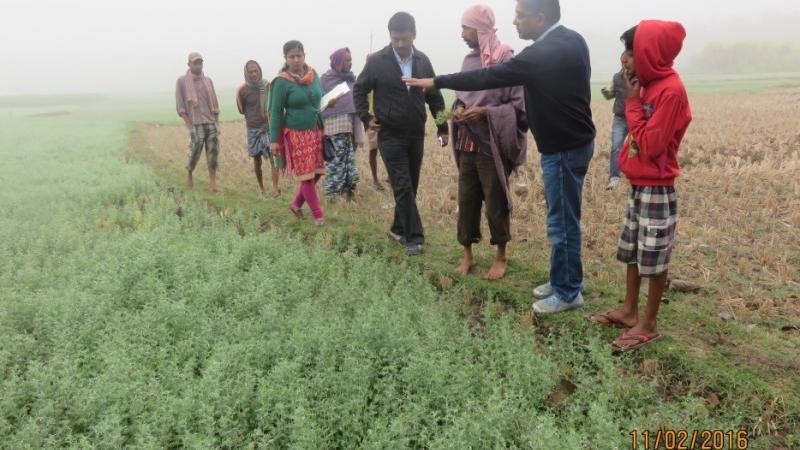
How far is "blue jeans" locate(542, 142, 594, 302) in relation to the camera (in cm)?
390

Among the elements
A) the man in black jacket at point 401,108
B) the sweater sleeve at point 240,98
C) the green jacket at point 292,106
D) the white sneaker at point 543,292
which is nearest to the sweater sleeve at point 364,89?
the man in black jacket at point 401,108

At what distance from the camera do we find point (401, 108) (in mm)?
5355

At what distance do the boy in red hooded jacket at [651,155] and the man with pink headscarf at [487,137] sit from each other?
1.14 meters

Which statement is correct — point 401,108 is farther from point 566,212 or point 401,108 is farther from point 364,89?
point 566,212

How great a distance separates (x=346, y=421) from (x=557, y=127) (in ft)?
8.05

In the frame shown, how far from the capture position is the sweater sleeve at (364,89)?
5.36 metres

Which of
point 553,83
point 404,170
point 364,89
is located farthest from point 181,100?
point 553,83

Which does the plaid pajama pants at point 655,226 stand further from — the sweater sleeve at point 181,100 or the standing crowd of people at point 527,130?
the sweater sleeve at point 181,100

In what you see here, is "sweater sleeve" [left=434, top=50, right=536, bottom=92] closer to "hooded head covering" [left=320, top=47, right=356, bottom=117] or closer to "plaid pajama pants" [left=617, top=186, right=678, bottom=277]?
"plaid pajama pants" [left=617, top=186, right=678, bottom=277]

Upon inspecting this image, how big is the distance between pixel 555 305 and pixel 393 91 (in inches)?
104

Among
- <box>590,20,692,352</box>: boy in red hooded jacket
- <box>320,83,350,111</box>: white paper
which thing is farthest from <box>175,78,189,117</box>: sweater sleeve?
<box>590,20,692,352</box>: boy in red hooded jacket

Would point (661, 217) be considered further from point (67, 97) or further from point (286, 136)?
point (67, 97)

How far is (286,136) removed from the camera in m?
6.52
